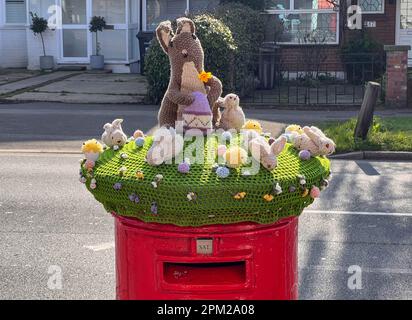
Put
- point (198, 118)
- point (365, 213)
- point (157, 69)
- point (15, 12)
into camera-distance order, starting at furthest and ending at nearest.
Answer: point (15, 12)
point (157, 69)
point (365, 213)
point (198, 118)

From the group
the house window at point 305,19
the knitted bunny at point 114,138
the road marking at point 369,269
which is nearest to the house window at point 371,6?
the house window at point 305,19

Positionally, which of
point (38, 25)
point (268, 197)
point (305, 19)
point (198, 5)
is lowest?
point (268, 197)

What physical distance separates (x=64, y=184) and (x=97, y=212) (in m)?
1.71

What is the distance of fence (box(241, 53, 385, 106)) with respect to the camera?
723 inches

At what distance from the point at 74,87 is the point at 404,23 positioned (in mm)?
9417

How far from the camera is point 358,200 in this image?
9281 mm

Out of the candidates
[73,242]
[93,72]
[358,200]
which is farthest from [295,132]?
[93,72]

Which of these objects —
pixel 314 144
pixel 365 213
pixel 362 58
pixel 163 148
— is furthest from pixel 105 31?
pixel 163 148

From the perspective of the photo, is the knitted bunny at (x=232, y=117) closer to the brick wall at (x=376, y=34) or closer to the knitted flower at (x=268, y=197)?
the knitted flower at (x=268, y=197)

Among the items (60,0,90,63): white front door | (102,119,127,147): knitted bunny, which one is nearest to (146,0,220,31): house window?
(60,0,90,63): white front door

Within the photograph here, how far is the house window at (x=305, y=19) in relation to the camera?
2275 centimetres

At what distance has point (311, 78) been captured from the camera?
821 inches

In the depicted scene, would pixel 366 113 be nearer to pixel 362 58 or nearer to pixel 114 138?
pixel 362 58

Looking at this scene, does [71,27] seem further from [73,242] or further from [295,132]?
[295,132]
